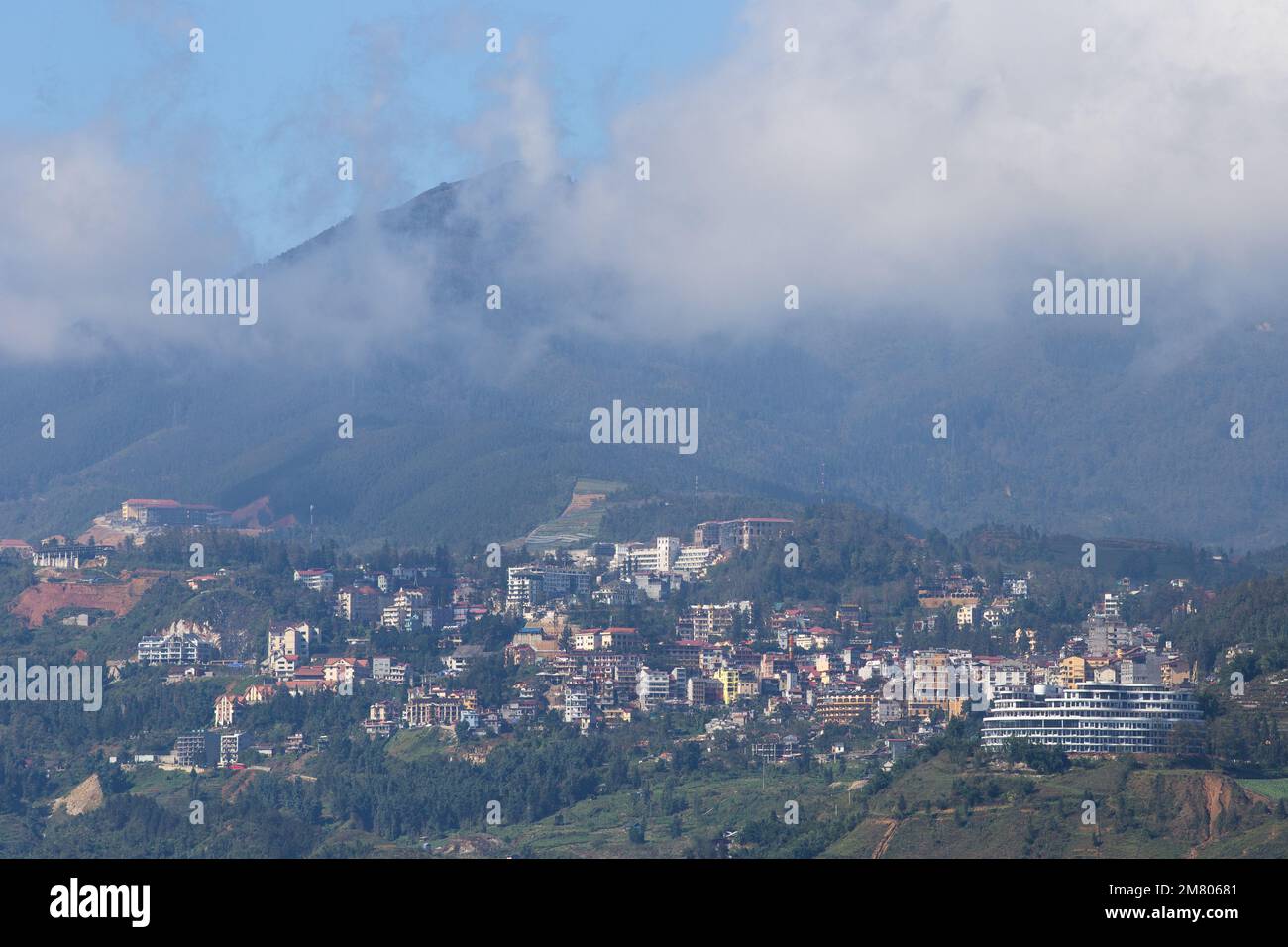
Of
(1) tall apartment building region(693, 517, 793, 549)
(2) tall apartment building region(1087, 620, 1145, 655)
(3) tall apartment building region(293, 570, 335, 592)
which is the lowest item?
(2) tall apartment building region(1087, 620, 1145, 655)

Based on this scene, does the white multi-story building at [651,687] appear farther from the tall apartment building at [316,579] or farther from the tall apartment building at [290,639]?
the tall apartment building at [316,579]

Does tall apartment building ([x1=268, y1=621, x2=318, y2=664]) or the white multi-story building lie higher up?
tall apartment building ([x1=268, y1=621, x2=318, y2=664])

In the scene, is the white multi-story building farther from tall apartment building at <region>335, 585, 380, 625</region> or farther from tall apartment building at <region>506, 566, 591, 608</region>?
tall apartment building at <region>335, 585, 380, 625</region>

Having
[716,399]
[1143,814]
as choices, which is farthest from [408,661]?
[716,399]

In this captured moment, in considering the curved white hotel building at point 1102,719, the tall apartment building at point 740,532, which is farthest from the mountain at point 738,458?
the curved white hotel building at point 1102,719

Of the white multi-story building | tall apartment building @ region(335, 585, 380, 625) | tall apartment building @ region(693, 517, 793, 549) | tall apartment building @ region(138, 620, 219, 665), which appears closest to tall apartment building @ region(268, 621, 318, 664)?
tall apartment building @ region(138, 620, 219, 665)

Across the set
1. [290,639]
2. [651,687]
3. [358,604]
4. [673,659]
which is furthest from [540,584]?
[651,687]

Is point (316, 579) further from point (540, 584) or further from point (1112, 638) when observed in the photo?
point (1112, 638)
